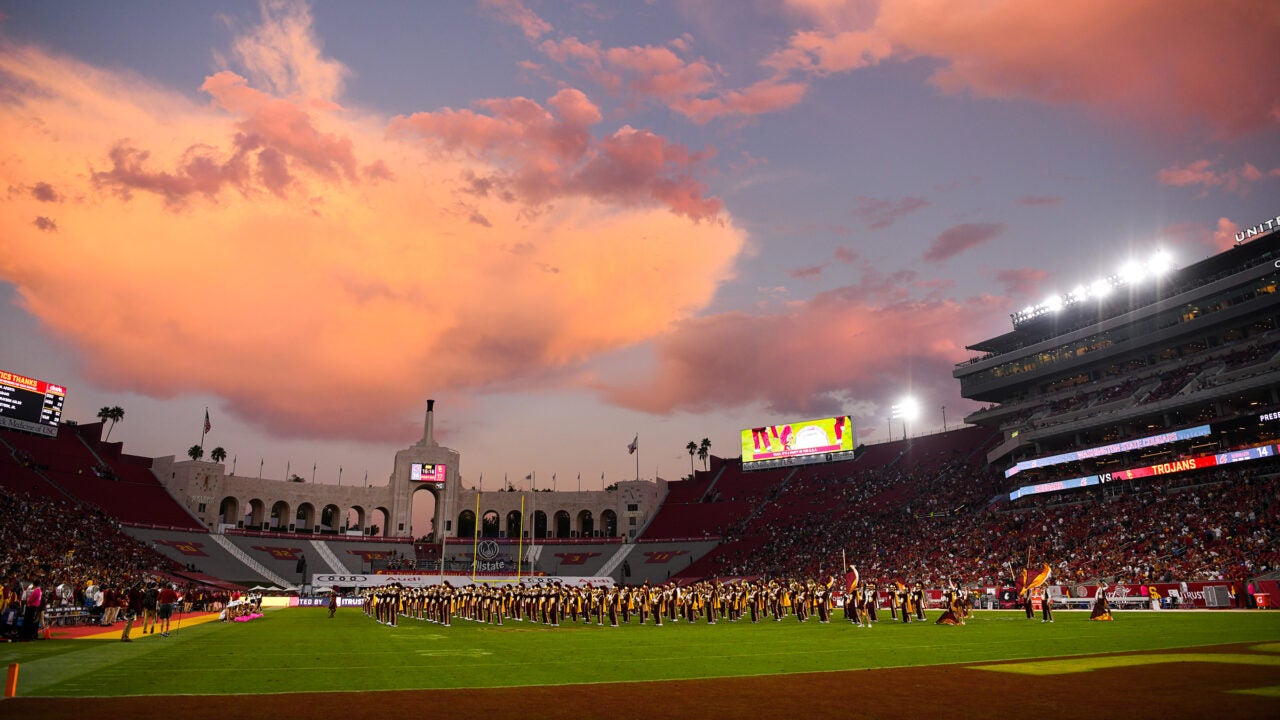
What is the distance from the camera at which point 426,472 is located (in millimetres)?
87250

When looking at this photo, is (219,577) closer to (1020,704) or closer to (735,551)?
(735,551)

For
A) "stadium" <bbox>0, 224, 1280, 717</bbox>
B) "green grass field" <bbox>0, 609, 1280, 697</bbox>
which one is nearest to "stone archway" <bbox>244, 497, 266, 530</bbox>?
"stadium" <bbox>0, 224, 1280, 717</bbox>

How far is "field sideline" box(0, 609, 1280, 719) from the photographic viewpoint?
1132 cm

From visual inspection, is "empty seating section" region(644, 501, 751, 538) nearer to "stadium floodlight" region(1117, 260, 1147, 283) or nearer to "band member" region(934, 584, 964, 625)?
"stadium floodlight" region(1117, 260, 1147, 283)

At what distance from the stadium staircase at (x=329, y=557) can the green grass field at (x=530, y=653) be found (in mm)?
51172

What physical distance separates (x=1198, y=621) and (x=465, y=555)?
71.2m

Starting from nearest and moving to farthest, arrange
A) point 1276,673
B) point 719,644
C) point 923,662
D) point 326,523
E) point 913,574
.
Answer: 1. point 1276,673
2. point 923,662
3. point 719,644
4. point 913,574
5. point 326,523

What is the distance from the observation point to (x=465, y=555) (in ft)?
274

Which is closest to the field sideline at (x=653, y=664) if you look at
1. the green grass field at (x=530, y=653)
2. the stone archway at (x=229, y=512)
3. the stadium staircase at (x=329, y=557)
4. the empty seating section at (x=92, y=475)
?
the green grass field at (x=530, y=653)

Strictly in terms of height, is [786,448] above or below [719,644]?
above

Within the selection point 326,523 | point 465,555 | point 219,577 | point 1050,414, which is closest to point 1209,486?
point 1050,414

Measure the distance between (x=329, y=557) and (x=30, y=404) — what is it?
2943 centimetres

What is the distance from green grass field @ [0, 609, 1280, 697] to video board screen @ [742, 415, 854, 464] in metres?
50.2

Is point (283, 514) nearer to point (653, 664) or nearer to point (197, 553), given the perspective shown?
point (197, 553)
